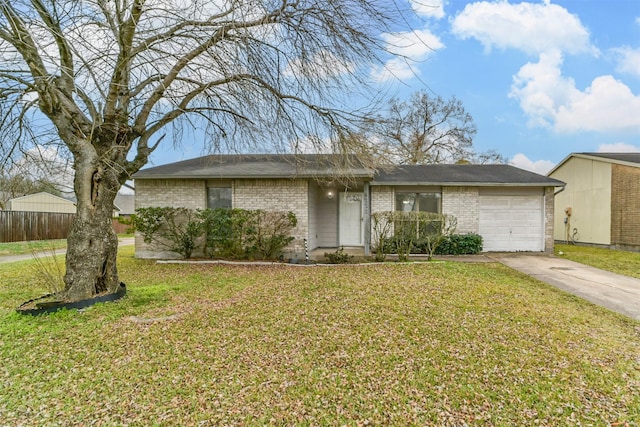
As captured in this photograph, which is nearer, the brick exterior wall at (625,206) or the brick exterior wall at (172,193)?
the brick exterior wall at (172,193)

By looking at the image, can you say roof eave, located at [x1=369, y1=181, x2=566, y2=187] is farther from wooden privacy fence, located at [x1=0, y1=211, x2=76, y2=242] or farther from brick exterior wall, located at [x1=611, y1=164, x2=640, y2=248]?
wooden privacy fence, located at [x1=0, y1=211, x2=76, y2=242]

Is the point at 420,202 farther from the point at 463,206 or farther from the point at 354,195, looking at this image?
the point at 354,195

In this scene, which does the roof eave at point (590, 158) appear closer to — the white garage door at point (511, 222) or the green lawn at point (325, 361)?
the white garage door at point (511, 222)

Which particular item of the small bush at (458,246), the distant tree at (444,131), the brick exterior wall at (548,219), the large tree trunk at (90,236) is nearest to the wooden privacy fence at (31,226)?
the large tree trunk at (90,236)

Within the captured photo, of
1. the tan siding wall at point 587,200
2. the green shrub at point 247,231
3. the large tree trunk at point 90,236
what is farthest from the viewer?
the tan siding wall at point 587,200

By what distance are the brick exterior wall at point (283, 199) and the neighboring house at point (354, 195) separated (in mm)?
32

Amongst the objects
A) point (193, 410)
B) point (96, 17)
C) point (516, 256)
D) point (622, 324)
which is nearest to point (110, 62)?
point (96, 17)

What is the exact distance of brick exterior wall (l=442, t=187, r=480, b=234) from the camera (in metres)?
11.6

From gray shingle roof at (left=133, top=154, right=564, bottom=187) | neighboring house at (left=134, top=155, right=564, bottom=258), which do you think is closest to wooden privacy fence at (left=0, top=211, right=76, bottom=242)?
gray shingle roof at (left=133, top=154, right=564, bottom=187)

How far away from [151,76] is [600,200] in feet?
57.4

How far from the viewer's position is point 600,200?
556 inches

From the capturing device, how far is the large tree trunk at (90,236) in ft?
17.0

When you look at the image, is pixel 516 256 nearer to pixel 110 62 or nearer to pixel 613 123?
pixel 613 123

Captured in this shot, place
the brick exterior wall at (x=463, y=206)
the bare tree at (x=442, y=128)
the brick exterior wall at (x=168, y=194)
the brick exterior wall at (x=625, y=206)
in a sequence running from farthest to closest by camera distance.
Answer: the bare tree at (x=442, y=128), the brick exterior wall at (x=625, y=206), the brick exterior wall at (x=463, y=206), the brick exterior wall at (x=168, y=194)
